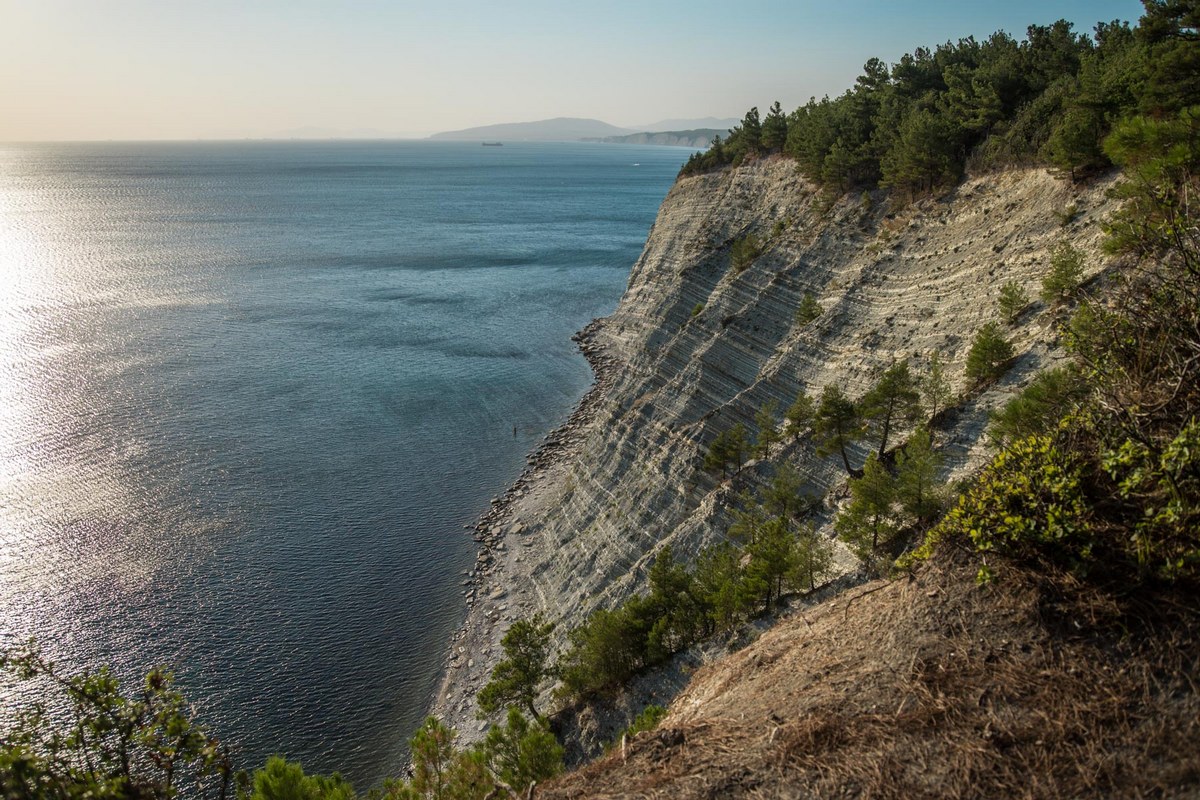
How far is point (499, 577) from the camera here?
4488cm

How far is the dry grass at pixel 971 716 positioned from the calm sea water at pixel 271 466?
2774cm

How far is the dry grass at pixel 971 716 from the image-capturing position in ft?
30.6

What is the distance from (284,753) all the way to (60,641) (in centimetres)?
1593

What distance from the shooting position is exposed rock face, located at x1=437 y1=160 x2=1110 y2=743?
34000 mm

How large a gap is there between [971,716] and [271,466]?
55.8 meters

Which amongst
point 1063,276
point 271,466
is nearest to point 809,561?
point 1063,276

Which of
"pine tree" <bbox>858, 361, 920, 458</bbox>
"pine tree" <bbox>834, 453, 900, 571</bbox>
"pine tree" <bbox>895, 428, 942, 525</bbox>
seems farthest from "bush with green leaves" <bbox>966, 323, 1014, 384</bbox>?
"pine tree" <bbox>834, 453, 900, 571</bbox>

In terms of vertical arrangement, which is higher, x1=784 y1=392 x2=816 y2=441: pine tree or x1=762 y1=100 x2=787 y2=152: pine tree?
x1=762 y1=100 x2=787 y2=152: pine tree

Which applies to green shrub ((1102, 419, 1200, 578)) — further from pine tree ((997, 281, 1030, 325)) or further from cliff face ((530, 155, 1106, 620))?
pine tree ((997, 281, 1030, 325))

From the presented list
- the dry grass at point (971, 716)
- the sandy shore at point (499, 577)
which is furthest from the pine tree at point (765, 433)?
the dry grass at point (971, 716)

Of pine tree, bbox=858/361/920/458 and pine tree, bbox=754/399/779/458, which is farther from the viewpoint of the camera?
pine tree, bbox=754/399/779/458

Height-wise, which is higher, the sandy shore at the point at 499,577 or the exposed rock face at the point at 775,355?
the exposed rock face at the point at 775,355

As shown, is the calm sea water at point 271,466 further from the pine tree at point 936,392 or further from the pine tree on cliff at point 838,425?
the pine tree at point 936,392

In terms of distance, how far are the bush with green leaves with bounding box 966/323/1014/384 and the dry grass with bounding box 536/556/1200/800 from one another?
19253 mm
